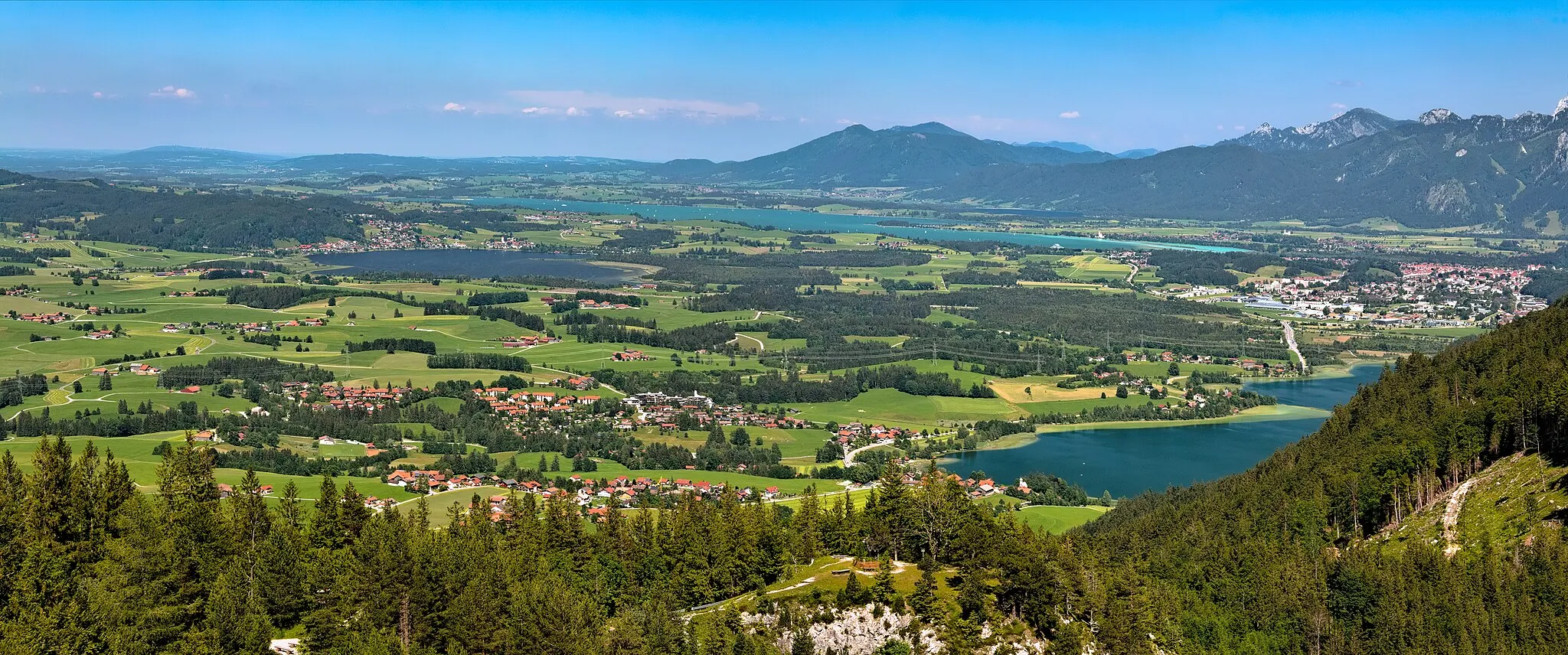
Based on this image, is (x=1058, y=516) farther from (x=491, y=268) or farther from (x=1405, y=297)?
(x=491, y=268)

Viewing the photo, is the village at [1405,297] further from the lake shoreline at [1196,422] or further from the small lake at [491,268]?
the small lake at [491,268]

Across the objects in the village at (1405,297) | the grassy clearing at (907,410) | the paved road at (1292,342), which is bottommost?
the grassy clearing at (907,410)

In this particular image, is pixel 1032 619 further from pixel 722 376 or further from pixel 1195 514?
pixel 722 376

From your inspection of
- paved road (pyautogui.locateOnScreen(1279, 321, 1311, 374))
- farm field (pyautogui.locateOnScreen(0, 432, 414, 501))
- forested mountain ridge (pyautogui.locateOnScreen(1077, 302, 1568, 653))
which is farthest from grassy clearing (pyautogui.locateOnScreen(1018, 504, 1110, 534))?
paved road (pyautogui.locateOnScreen(1279, 321, 1311, 374))

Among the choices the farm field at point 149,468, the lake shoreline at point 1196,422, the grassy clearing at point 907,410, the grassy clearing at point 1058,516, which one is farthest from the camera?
the grassy clearing at point 907,410

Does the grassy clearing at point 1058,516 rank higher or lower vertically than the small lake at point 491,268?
higher

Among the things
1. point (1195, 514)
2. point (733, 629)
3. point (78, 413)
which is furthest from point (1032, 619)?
point (78, 413)

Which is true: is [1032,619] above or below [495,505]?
above

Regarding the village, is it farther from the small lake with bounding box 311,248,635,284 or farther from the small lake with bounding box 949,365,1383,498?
the small lake with bounding box 311,248,635,284

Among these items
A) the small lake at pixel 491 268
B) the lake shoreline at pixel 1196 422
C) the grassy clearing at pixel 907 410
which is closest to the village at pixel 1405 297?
the lake shoreline at pixel 1196 422
